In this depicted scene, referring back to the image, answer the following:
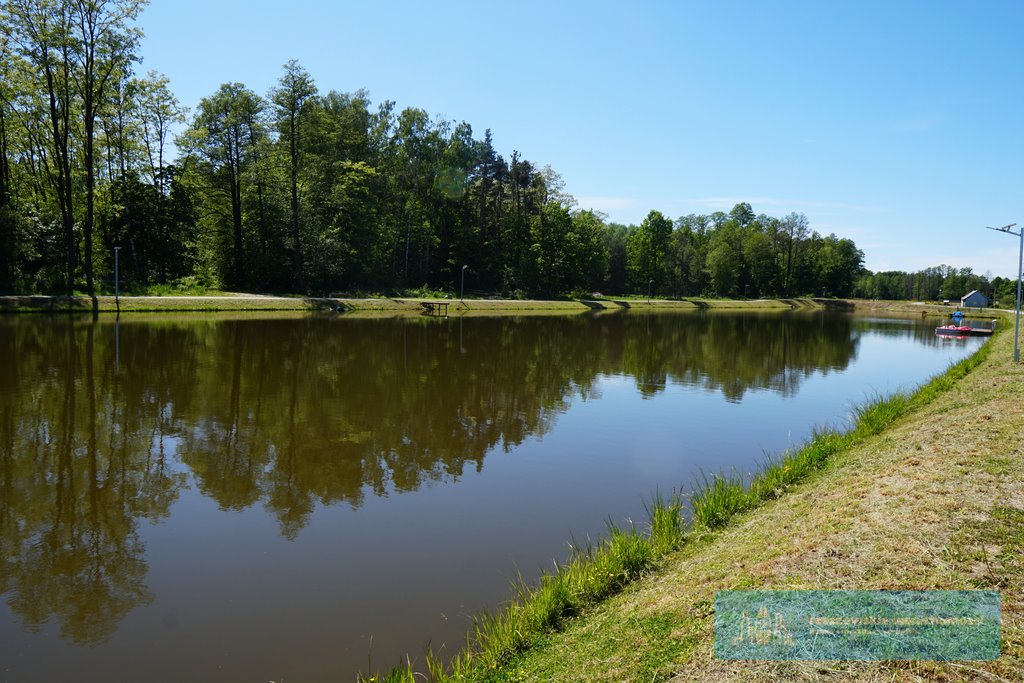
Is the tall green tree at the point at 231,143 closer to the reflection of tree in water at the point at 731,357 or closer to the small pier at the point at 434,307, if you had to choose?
the small pier at the point at 434,307

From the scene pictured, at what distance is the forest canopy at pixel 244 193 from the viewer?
145 feet

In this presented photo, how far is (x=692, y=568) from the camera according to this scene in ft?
21.4

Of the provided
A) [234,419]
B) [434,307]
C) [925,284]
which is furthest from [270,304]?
[925,284]

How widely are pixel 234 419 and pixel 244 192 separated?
179ft

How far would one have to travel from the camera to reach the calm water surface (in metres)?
6.11

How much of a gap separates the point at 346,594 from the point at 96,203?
2240 inches

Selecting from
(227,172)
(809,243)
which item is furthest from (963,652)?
(809,243)

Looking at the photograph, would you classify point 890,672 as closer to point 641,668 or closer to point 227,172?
point 641,668

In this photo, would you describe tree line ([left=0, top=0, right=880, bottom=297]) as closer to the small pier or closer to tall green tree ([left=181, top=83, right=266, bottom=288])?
tall green tree ([left=181, top=83, right=266, bottom=288])

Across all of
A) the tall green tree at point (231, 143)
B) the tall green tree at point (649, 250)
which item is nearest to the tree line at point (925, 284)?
the tall green tree at point (649, 250)

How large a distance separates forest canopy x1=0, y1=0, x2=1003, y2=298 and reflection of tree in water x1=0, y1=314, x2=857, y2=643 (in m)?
20.9

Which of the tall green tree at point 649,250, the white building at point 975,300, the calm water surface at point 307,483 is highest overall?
the tall green tree at point 649,250

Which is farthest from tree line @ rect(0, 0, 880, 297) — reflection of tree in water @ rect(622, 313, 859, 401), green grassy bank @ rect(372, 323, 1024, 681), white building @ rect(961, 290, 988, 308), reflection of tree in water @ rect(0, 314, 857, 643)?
white building @ rect(961, 290, 988, 308)

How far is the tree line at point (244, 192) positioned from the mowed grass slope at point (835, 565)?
4941 cm
